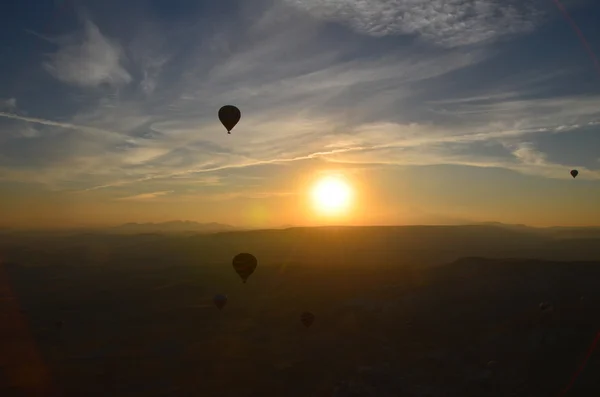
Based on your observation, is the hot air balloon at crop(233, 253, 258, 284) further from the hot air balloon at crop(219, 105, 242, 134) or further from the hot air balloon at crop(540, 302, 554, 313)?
the hot air balloon at crop(540, 302, 554, 313)

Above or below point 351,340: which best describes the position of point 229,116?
above

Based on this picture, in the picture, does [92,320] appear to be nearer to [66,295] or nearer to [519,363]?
[66,295]

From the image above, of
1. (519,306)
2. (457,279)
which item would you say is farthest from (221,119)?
(457,279)

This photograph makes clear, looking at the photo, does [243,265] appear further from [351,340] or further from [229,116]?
[351,340]

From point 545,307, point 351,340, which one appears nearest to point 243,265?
point 351,340

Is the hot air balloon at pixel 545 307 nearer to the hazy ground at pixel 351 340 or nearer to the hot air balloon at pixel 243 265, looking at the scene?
the hazy ground at pixel 351 340

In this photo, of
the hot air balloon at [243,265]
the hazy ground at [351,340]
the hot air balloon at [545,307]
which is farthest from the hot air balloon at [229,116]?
the hot air balloon at [545,307]

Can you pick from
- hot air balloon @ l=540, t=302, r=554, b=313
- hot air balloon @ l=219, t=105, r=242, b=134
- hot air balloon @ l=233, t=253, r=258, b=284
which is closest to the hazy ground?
hot air balloon @ l=540, t=302, r=554, b=313

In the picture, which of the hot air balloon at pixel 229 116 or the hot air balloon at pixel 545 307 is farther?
the hot air balloon at pixel 545 307

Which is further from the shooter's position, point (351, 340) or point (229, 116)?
point (351, 340)
